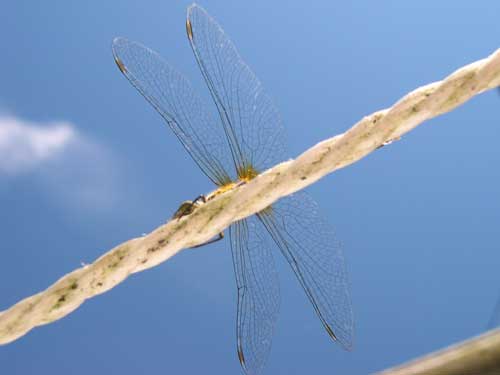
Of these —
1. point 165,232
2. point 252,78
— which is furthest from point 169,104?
point 165,232

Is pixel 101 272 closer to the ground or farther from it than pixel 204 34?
closer to the ground

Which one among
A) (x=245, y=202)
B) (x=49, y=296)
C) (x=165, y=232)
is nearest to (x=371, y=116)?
(x=245, y=202)

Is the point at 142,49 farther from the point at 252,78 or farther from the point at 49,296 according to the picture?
the point at 49,296

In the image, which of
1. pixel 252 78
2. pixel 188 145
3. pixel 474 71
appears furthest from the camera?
pixel 252 78

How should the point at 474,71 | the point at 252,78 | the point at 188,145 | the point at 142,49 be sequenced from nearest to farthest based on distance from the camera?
the point at 474,71 → the point at 142,49 → the point at 188,145 → the point at 252,78

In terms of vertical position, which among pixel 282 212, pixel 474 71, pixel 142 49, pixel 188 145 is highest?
pixel 142 49

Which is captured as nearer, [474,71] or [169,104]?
[474,71]
